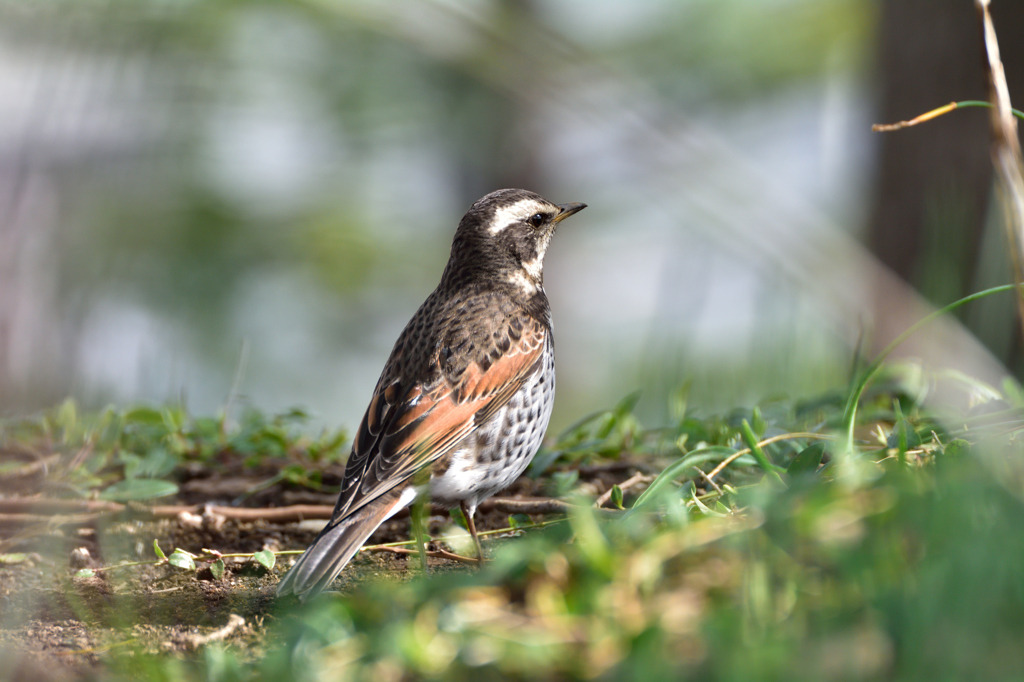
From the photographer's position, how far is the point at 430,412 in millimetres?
3701

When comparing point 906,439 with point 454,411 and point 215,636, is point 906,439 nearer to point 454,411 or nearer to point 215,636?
point 454,411

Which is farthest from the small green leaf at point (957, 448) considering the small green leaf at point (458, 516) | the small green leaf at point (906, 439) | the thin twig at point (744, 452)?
the small green leaf at point (458, 516)

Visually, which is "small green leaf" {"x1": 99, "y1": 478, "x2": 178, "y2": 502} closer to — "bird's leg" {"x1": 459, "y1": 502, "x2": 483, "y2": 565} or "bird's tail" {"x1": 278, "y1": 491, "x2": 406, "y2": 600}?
"bird's tail" {"x1": 278, "y1": 491, "x2": 406, "y2": 600}

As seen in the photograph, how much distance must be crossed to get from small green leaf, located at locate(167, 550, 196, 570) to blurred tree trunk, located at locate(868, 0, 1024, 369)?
15.8ft

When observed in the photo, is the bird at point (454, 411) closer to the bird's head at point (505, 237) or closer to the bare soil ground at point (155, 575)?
the bird's head at point (505, 237)

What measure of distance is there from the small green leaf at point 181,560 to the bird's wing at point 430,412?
58 cm

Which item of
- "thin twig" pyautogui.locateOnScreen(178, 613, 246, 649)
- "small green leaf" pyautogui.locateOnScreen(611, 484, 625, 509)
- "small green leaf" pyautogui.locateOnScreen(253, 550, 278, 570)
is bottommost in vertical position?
"thin twig" pyautogui.locateOnScreen(178, 613, 246, 649)

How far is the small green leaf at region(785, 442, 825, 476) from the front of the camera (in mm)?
2863

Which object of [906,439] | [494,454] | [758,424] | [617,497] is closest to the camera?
[906,439]

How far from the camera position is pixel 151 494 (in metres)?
3.74

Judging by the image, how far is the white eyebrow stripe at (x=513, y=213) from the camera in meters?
4.63

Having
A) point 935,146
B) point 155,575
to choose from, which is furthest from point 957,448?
point 935,146

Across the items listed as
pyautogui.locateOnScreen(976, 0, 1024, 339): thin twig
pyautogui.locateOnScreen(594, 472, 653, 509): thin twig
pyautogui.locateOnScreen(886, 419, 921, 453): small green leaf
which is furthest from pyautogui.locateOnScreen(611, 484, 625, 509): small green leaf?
pyautogui.locateOnScreen(976, 0, 1024, 339): thin twig

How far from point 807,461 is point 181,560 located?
2.38m
